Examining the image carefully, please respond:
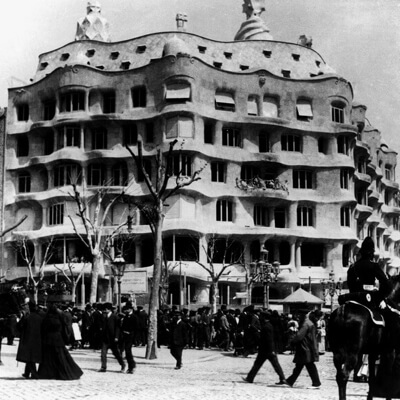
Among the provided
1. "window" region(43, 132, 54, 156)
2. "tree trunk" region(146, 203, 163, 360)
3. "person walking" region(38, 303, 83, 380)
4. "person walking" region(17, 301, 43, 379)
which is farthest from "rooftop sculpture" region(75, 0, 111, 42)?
"person walking" region(38, 303, 83, 380)

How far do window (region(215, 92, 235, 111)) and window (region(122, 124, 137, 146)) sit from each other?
6.60 metres

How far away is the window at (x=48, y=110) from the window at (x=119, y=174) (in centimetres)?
706

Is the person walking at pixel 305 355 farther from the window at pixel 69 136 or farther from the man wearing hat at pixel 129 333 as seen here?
the window at pixel 69 136

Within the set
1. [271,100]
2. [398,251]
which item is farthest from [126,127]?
[398,251]

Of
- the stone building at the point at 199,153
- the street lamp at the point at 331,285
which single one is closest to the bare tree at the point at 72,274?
the stone building at the point at 199,153

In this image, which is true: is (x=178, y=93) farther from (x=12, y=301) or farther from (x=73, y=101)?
(x=12, y=301)

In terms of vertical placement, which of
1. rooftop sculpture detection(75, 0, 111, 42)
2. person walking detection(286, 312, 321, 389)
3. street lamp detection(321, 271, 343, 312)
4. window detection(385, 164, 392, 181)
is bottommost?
person walking detection(286, 312, 321, 389)

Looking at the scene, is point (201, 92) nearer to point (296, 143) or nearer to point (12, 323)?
point (296, 143)

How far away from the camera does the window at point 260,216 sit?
63344 millimetres

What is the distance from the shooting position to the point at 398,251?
296 feet

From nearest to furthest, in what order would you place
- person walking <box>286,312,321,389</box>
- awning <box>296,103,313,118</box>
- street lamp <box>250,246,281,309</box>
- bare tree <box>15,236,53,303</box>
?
person walking <box>286,312,321,389</box>, street lamp <box>250,246,281,309</box>, bare tree <box>15,236,53,303</box>, awning <box>296,103,313,118</box>

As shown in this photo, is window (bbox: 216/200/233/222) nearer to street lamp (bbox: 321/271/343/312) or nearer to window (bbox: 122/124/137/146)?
window (bbox: 122/124/137/146)

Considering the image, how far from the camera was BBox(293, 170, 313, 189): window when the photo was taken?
6462 cm

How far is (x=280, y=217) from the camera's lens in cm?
6438
